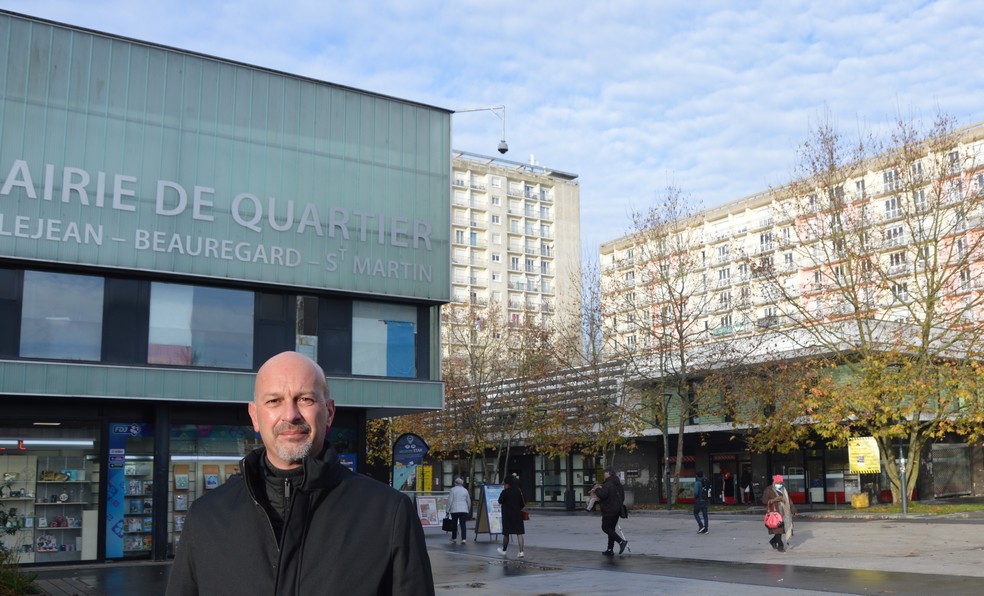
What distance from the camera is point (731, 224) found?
100188 mm

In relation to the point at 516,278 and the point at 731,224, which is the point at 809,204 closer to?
the point at 731,224

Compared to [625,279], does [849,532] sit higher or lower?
lower

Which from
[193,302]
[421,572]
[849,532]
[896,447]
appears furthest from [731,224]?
[421,572]

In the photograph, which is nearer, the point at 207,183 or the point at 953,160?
the point at 207,183

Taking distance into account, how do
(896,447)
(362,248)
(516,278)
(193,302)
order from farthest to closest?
(516,278) < (896,447) < (362,248) < (193,302)

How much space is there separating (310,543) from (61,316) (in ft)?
62.6

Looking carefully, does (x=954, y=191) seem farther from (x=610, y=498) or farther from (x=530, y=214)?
(x=530, y=214)

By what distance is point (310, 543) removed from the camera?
2986mm

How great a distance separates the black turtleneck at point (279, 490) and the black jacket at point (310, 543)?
0.07 feet

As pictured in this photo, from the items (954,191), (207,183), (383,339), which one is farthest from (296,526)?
(954,191)

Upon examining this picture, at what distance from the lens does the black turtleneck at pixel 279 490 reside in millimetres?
3047

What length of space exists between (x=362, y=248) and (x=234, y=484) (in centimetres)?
2064

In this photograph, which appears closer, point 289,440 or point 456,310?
point 289,440

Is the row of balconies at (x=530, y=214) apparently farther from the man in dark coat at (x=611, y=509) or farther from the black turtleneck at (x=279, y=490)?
the black turtleneck at (x=279, y=490)
